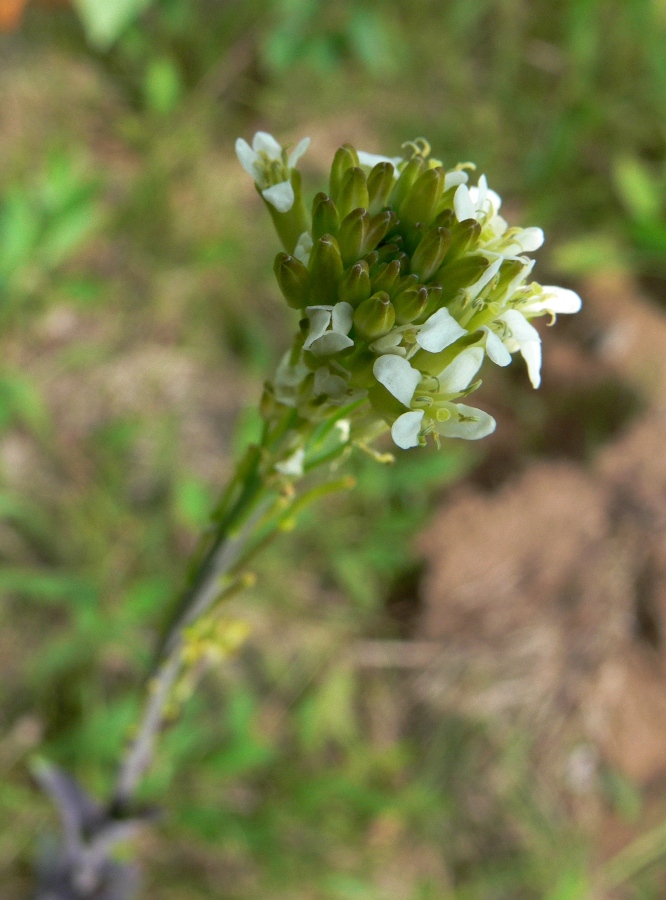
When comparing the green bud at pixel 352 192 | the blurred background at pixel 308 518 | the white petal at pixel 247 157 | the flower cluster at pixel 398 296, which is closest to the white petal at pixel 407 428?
the flower cluster at pixel 398 296

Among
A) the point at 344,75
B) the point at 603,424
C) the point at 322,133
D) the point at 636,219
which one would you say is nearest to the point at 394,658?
the point at 603,424

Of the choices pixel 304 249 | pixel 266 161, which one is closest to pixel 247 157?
pixel 266 161

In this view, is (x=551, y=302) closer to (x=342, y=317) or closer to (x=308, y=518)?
(x=342, y=317)

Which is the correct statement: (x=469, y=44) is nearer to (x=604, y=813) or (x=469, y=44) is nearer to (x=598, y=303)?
(x=598, y=303)

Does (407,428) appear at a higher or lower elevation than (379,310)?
lower

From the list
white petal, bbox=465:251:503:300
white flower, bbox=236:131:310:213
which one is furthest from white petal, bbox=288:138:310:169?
white petal, bbox=465:251:503:300

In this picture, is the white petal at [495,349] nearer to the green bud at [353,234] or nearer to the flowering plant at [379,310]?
the flowering plant at [379,310]

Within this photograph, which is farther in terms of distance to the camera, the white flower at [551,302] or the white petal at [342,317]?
the white flower at [551,302]
